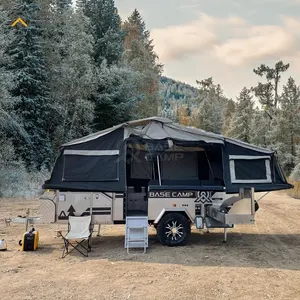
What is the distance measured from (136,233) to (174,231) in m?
0.83

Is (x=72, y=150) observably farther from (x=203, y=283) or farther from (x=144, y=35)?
(x=144, y=35)

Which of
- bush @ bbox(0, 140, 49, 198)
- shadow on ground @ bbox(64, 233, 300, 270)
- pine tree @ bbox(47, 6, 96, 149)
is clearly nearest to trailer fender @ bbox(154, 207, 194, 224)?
shadow on ground @ bbox(64, 233, 300, 270)

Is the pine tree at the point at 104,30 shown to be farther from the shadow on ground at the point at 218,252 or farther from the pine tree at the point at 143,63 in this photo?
the shadow on ground at the point at 218,252

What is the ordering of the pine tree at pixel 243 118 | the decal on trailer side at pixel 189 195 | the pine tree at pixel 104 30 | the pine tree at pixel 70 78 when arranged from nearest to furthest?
the decal on trailer side at pixel 189 195 < the pine tree at pixel 70 78 < the pine tree at pixel 104 30 < the pine tree at pixel 243 118

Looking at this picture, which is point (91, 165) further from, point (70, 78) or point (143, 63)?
point (143, 63)

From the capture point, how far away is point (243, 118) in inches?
1352

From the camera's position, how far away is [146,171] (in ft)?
26.3

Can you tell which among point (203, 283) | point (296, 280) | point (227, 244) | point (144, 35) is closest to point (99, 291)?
point (203, 283)

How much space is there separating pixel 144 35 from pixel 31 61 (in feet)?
68.8

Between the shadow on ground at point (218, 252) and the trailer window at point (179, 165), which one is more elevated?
the trailer window at point (179, 165)

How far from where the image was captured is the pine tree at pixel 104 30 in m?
22.2

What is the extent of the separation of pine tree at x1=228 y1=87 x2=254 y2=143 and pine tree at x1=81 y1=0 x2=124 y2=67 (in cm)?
1670

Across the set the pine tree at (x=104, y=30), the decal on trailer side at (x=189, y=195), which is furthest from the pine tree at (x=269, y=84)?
the decal on trailer side at (x=189, y=195)

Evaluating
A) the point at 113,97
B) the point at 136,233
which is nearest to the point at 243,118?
the point at 113,97
